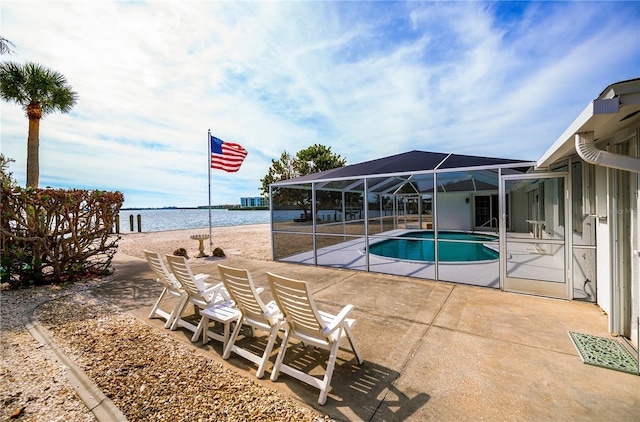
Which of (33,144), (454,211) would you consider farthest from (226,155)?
(454,211)

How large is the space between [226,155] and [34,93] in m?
7.24

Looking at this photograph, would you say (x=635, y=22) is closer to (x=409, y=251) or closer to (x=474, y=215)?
(x=409, y=251)

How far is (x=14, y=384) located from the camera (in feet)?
7.45

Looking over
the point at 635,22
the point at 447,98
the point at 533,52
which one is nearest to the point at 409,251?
the point at 447,98

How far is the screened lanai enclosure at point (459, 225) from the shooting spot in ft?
15.7

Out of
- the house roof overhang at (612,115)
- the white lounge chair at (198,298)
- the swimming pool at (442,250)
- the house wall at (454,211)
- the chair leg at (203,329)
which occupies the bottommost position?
the swimming pool at (442,250)

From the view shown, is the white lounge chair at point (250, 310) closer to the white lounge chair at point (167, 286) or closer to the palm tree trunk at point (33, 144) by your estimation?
the white lounge chair at point (167, 286)

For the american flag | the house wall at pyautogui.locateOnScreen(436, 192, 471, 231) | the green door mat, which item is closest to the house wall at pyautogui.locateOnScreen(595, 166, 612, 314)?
the green door mat

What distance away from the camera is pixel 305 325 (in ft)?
7.42

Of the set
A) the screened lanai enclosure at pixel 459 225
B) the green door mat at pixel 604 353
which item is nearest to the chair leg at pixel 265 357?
the green door mat at pixel 604 353

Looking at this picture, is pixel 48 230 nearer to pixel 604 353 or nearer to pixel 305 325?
pixel 305 325

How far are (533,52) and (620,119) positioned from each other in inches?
204

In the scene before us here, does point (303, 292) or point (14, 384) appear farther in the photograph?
point (14, 384)

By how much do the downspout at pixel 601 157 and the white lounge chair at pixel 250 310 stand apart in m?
3.34
